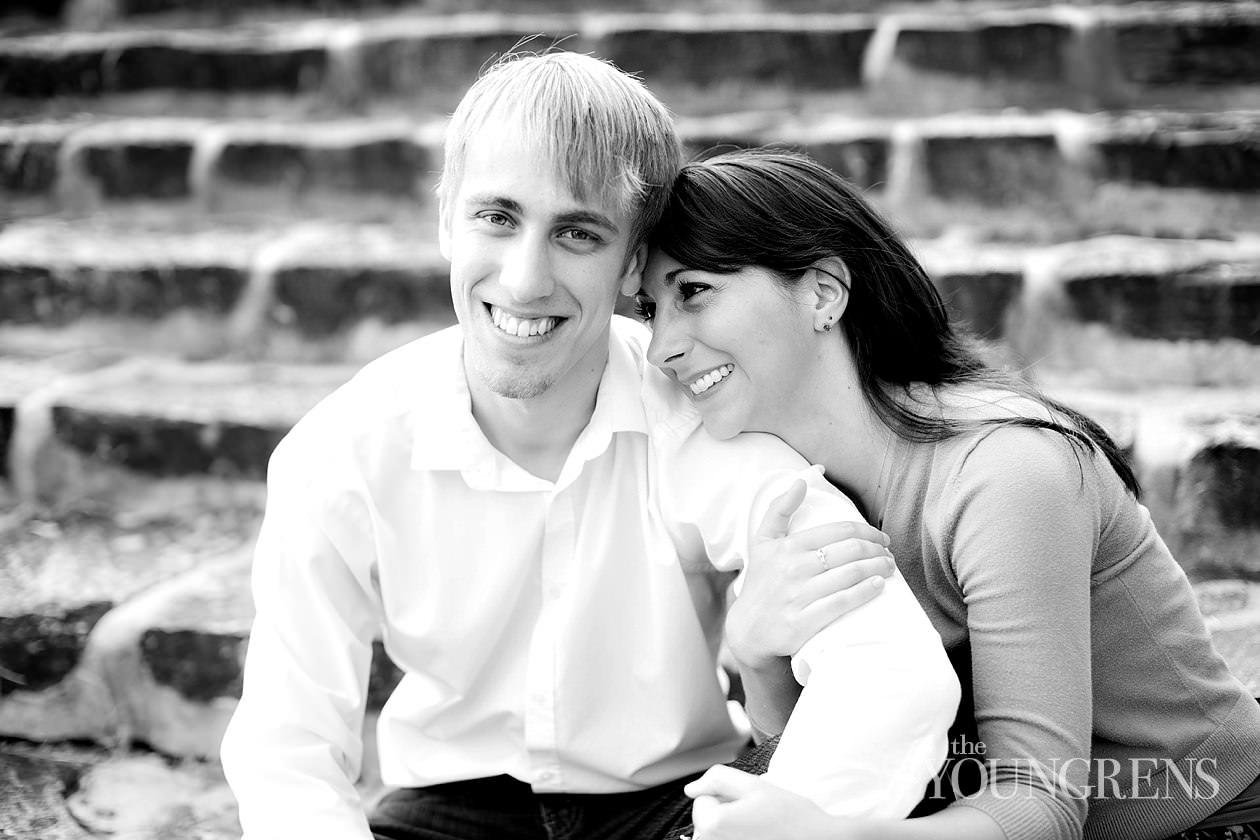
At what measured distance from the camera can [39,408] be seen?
9.39 ft

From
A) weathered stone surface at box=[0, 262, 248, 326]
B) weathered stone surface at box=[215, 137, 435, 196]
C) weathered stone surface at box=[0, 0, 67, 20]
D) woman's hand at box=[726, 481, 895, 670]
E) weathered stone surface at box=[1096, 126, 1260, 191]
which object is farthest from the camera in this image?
weathered stone surface at box=[0, 0, 67, 20]

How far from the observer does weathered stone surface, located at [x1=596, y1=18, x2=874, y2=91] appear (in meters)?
3.46

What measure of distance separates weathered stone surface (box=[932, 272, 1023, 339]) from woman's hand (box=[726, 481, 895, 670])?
1.27 meters

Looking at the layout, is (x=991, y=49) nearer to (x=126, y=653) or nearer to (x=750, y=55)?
(x=750, y=55)

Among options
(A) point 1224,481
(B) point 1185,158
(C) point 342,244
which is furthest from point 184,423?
(B) point 1185,158

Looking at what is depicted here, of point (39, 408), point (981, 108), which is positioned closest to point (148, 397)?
point (39, 408)

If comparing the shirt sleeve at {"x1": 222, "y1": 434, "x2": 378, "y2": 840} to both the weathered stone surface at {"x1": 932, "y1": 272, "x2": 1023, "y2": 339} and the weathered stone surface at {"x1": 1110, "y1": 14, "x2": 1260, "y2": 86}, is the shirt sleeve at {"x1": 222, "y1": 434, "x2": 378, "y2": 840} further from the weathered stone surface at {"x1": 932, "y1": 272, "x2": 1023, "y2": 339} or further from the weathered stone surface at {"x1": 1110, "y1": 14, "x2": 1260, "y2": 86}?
the weathered stone surface at {"x1": 1110, "y1": 14, "x2": 1260, "y2": 86}

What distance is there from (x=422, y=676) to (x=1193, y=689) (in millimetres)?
1096

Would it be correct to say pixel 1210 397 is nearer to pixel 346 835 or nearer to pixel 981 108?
pixel 981 108

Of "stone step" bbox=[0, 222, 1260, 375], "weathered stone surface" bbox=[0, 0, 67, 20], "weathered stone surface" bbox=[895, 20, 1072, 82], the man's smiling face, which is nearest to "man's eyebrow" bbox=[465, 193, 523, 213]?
the man's smiling face

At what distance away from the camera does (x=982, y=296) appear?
108 inches

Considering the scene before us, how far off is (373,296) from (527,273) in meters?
1.53

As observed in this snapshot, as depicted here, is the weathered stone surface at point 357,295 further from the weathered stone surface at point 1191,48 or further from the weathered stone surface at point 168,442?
the weathered stone surface at point 1191,48

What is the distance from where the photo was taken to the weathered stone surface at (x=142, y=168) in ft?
11.6
